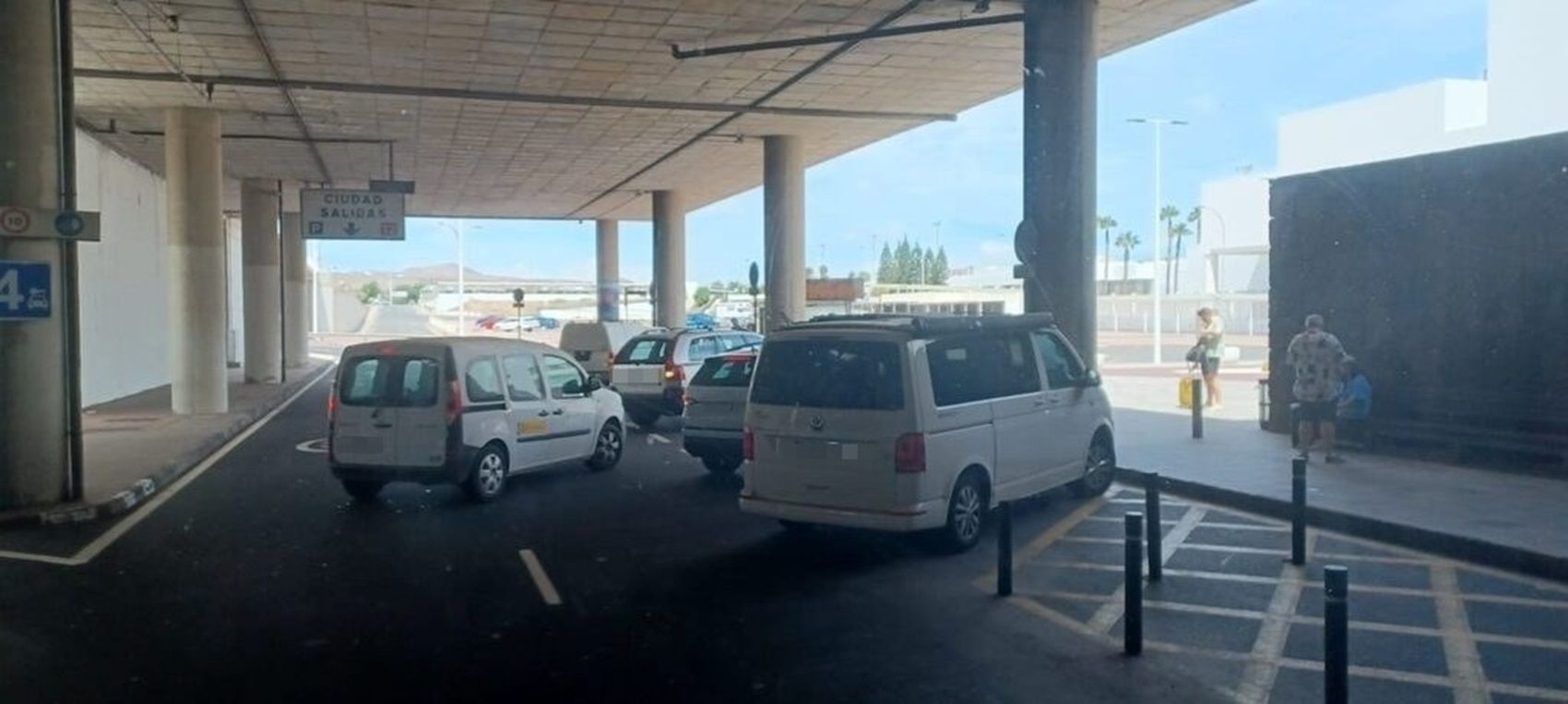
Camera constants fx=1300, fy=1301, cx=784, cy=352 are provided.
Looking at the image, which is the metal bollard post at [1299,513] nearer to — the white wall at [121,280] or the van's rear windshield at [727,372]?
the van's rear windshield at [727,372]

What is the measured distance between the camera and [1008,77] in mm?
22094

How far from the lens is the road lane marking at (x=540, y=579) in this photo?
29.2 ft

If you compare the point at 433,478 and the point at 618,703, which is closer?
the point at 618,703

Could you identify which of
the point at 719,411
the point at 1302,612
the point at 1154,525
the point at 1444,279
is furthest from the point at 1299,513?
the point at 719,411

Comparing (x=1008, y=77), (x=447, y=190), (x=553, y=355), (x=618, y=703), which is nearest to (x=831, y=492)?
(x=618, y=703)

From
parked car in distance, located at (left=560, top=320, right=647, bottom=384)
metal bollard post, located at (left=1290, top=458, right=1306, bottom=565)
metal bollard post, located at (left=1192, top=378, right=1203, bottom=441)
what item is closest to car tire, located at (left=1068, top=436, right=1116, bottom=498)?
metal bollard post, located at (left=1290, top=458, right=1306, bottom=565)

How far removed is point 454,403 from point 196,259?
45.8 ft

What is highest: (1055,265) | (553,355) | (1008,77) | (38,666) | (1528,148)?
(1008,77)

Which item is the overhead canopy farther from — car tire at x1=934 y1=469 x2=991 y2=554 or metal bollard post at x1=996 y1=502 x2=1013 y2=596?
metal bollard post at x1=996 y1=502 x2=1013 y2=596

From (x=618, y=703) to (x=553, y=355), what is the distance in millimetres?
9132

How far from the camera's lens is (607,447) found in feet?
53.2

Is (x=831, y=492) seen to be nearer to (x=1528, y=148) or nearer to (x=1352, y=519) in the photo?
(x=1352, y=519)

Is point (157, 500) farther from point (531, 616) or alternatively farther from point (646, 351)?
point (646, 351)

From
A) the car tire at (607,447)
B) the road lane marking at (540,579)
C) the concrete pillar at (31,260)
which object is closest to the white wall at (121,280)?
the concrete pillar at (31,260)
